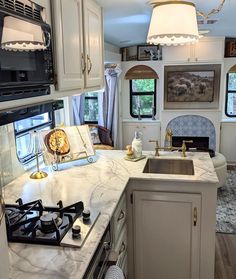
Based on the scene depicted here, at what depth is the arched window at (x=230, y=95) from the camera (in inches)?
229

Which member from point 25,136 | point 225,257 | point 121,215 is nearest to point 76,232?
point 121,215

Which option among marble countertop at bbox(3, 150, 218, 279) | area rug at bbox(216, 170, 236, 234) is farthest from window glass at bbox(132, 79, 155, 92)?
marble countertop at bbox(3, 150, 218, 279)

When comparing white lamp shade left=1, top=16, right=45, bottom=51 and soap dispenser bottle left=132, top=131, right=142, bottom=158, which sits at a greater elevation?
white lamp shade left=1, top=16, right=45, bottom=51

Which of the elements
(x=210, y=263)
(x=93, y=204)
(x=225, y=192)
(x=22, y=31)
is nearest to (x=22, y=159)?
(x=93, y=204)

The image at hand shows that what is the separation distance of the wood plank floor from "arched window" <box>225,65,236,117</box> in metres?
3.37

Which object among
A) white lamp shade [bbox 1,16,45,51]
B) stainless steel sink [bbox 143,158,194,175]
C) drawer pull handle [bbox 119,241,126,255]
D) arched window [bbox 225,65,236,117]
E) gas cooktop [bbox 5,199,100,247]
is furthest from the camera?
arched window [bbox 225,65,236,117]

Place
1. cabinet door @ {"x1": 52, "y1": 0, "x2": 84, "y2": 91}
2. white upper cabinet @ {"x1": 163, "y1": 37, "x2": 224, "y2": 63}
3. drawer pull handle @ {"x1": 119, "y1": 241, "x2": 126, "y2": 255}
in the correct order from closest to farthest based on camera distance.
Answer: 1. cabinet door @ {"x1": 52, "y1": 0, "x2": 84, "y2": 91}
2. drawer pull handle @ {"x1": 119, "y1": 241, "x2": 126, "y2": 255}
3. white upper cabinet @ {"x1": 163, "y1": 37, "x2": 224, "y2": 63}

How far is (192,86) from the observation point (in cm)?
549

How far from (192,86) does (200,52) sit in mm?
613

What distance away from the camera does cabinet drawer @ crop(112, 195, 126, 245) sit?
1749 mm

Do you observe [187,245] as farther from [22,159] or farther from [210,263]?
[22,159]

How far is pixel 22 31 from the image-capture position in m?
1.20

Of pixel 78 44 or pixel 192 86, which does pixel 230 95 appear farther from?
pixel 78 44

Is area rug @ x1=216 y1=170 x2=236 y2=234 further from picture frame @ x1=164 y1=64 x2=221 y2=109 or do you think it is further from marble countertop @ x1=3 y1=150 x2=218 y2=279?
picture frame @ x1=164 y1=64 x2=221 y2=109
